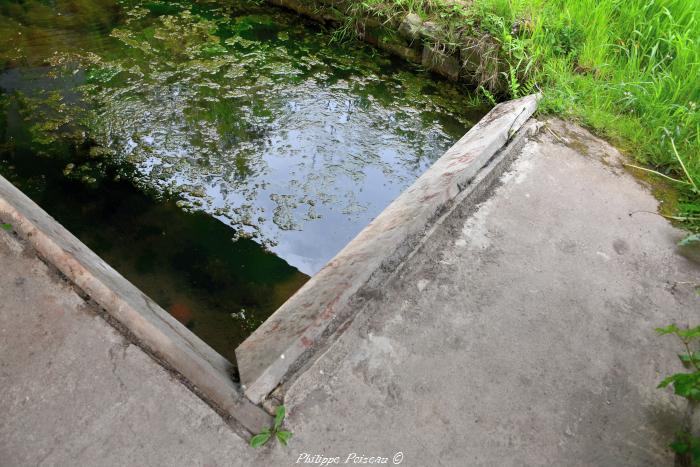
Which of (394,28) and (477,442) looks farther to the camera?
(394,28)

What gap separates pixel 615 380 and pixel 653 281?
554 mm

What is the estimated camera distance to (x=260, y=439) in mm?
1341

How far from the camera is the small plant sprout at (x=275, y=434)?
1338 mm

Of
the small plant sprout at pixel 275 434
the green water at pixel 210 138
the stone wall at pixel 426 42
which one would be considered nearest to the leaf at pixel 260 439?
the small plant sprout at pixel 275 434

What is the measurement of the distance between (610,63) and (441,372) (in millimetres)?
2575

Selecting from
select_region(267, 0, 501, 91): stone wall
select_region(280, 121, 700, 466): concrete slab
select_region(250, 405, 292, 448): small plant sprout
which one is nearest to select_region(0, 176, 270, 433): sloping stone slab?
select_region(250, 405, 292, 448): small plant sprout

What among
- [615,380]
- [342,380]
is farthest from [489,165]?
[342,380]

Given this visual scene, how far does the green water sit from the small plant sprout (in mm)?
873

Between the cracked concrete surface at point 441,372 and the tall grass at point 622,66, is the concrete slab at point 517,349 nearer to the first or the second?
the cracked concrete surface at point 441,372

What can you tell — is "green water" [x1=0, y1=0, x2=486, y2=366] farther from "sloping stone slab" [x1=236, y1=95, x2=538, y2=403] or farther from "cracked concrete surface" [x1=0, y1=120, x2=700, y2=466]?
"cracked concrete surface" [x1=0, y1=120, x2=700, y2=466]

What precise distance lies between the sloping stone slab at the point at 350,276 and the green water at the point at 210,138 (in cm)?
64

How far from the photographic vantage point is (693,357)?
144 cm

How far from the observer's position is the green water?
256 centimetres

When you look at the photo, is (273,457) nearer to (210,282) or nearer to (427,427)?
(427,427)
